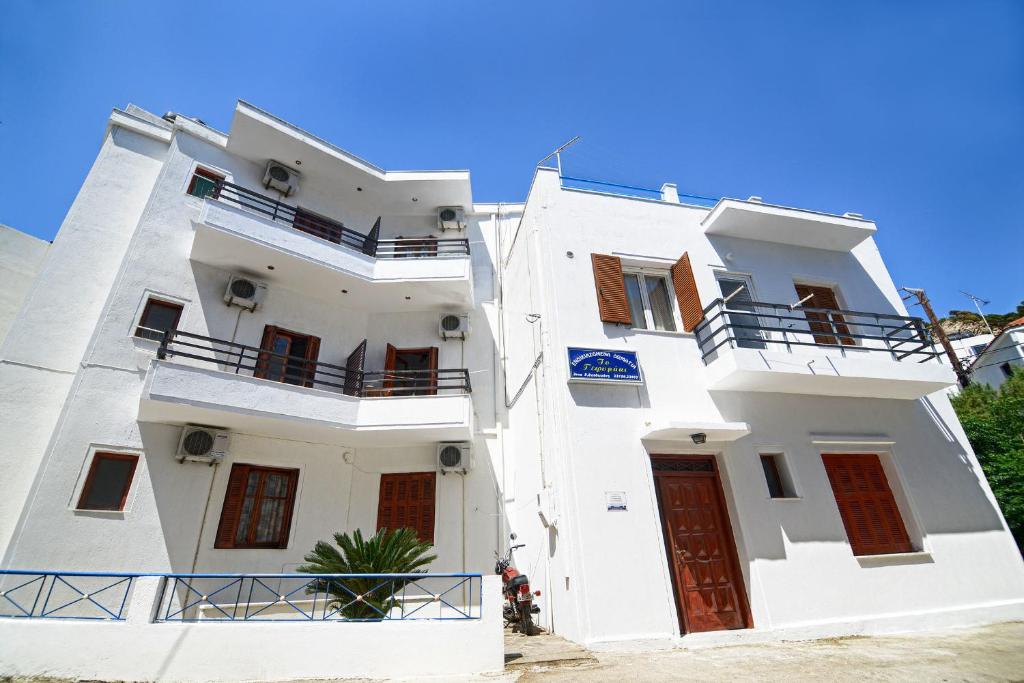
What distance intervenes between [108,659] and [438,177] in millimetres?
10994

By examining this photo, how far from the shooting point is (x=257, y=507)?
A: 862cm

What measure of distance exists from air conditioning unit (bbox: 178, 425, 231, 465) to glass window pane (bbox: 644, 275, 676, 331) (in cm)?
853

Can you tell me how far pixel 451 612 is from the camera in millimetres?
8188

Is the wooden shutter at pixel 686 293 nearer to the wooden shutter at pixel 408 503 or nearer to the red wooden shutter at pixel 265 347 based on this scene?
the wooden shutter at pixel 408 503

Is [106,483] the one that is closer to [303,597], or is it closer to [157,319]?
[157,319]

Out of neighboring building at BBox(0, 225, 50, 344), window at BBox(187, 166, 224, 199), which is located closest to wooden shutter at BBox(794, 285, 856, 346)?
window at BBox(187, 166, 224, 199)

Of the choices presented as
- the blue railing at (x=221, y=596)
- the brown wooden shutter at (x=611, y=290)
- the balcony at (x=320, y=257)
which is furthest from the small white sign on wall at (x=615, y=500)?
the balcony at (x=320, y=257)

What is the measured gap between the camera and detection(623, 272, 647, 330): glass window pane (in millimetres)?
8570

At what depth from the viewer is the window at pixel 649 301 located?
8648 mm

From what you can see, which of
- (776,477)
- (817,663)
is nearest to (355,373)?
(776,477)

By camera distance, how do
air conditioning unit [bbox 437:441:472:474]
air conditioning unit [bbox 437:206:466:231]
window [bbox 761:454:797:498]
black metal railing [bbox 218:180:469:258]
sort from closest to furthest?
window [bbox 761:454:797:498] < air conditioning unit [bbox 437:441:472:474] < black metal railing [bbox 218:180:469:258] < air conditioning unit [bbox 437:206:466:231]

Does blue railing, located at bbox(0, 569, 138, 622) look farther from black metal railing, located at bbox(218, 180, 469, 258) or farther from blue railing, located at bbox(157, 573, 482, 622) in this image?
black metal railing, located at bbox(218, 180, 469, 258)

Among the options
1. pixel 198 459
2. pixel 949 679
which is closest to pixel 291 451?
pixel 198 459

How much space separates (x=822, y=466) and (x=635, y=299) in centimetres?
432
